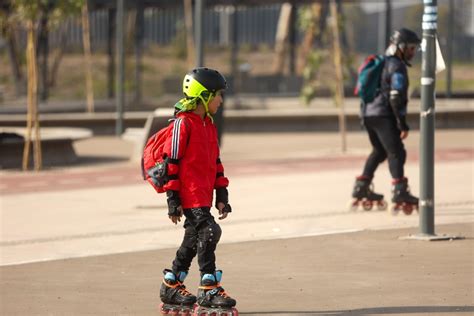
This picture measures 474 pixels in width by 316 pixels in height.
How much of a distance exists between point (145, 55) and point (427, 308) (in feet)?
165

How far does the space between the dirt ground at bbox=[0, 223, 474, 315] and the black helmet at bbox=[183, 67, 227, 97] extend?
1381 millimetres

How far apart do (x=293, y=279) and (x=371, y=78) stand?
161 inches

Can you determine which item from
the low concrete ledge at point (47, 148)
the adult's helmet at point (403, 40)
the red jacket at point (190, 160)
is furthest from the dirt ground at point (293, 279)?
the low concrete ledge at point (47, 148)

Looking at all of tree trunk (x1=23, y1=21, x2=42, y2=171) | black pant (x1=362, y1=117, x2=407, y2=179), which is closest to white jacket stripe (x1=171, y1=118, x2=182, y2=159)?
black pant (x1=362, y1=117, x2=407, y2=179)

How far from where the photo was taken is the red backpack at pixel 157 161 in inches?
329

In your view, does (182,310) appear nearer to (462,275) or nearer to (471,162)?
(462,275)

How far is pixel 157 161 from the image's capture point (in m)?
8.44

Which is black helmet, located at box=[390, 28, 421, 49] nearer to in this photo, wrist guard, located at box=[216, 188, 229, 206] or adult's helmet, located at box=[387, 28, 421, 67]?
adult's helmet, located at box=[387, 28, 421, 67]

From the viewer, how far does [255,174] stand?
18.3 m

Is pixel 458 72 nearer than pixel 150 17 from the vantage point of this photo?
Yes

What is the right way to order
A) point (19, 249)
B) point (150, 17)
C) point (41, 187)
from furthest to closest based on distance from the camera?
point (150, 17), point (41, 187), point (19, 249)

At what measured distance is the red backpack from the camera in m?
8.35

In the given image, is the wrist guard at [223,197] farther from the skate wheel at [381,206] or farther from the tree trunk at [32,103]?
the tree trunk at [32,103]

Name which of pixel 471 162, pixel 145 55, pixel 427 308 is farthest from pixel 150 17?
pixel 427 308
